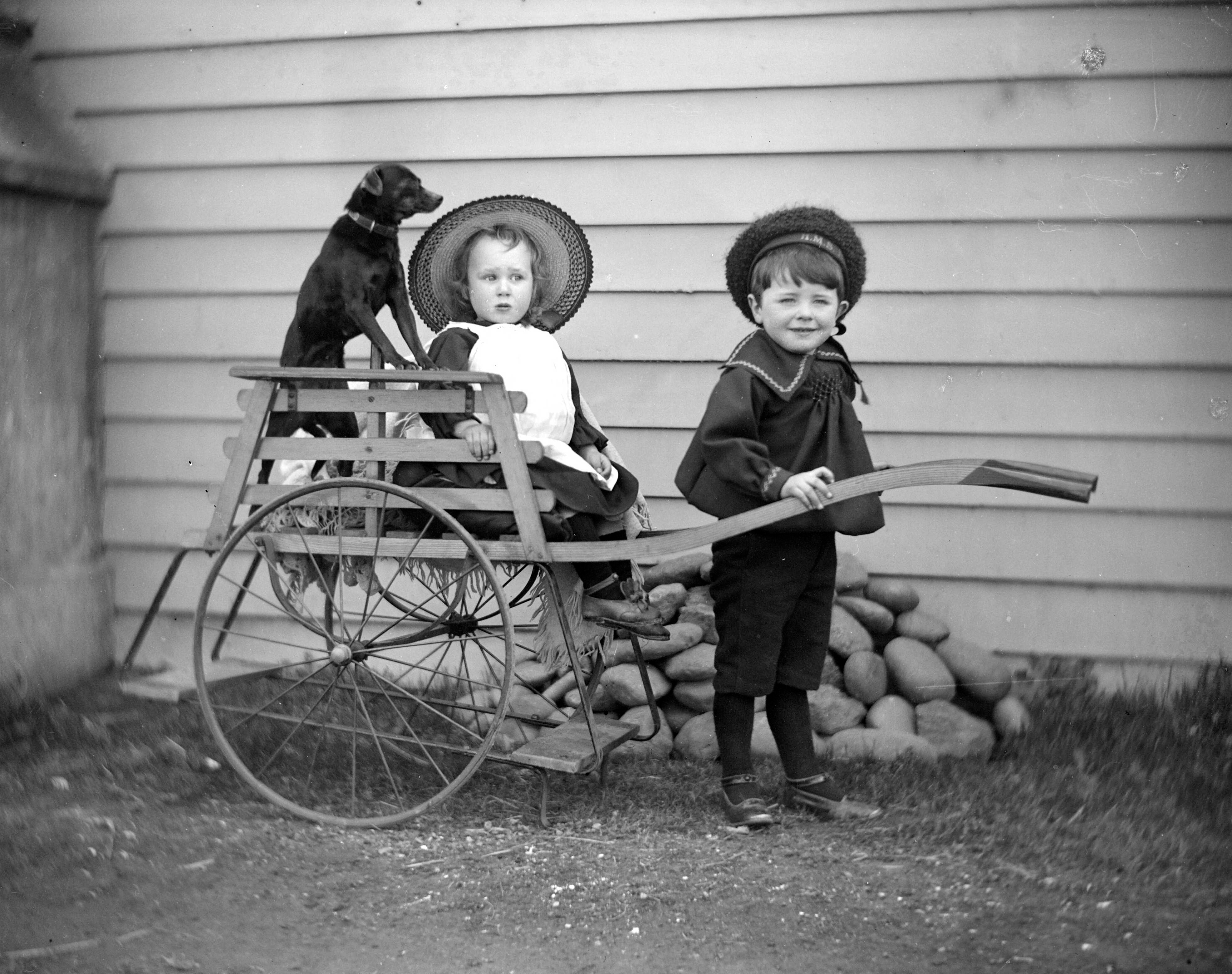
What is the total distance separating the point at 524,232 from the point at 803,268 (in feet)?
2.69

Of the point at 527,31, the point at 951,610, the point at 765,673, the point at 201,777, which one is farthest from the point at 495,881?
the point at 527,31

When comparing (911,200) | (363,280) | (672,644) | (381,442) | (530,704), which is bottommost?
(530,704)

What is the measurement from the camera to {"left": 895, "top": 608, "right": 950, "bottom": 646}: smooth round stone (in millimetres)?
4035

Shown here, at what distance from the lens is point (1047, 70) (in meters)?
3.91

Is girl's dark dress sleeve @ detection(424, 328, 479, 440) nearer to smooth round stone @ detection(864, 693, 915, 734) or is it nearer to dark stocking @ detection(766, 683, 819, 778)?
dark stocking @ detection(766, 683, 819, 778)

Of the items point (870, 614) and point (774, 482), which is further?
point (870, 614)

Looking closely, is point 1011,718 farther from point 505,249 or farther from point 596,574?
point 505,249

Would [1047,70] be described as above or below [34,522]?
above

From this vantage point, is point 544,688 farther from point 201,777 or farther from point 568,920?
point 568,920

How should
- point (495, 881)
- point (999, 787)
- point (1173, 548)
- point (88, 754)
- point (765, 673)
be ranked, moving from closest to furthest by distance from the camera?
point (495, 881) < point (765, 673) < point (999, 787) < point (88, 754) < point (1173, 548)

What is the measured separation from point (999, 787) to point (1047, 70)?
7.70ft

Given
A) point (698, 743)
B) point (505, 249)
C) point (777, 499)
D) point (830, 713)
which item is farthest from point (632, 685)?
point (505, 249)

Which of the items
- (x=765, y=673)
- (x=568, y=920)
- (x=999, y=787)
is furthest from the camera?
(x=999, y=787)

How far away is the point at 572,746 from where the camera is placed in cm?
309
